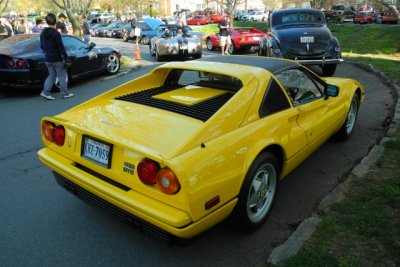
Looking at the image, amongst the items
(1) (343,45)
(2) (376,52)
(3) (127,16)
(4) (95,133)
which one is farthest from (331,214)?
(3) (127,16)

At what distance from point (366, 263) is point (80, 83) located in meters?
9.22

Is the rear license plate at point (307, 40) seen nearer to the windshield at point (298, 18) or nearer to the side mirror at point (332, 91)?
the windshield at point (298, 18)

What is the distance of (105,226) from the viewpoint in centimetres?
324

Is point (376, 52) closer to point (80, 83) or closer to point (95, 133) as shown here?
point (80, 83)

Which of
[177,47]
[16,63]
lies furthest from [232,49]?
[16,63]

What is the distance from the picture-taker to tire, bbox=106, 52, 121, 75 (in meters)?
11.1

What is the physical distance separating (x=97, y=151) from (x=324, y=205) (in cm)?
217

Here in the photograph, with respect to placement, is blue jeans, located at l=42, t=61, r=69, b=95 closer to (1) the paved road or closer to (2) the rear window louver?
(1) the paved road

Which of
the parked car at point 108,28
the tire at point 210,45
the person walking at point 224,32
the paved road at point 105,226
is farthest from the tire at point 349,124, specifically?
the parked car at point 108,28

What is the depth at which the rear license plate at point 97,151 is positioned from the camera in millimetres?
2747

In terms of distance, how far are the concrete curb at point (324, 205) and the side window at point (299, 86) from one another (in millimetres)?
969

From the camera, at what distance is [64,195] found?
381 centimetres

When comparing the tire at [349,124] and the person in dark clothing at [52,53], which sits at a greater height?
the person in dark clothing at [52,53]

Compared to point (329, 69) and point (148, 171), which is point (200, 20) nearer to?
point (329, 69)
